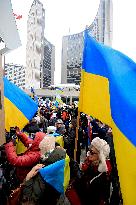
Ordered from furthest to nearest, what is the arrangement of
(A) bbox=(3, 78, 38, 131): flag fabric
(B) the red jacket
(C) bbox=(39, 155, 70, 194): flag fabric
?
(A) bbox=(3, 78, 38, 131): flag fabric < (B) the red jacket < (C) bbox=(39, 155, 70, 194): flag fabric

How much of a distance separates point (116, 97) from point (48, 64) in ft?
481

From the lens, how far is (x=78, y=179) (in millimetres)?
3176

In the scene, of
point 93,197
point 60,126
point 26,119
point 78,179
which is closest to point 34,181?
point 78,179

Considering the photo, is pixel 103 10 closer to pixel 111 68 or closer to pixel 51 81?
pixel 51 81

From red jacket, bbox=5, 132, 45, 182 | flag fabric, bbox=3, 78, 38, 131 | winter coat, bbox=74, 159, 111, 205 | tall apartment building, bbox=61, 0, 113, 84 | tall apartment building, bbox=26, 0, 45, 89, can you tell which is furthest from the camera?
tall apartment building, bbox=61, 0, 113, 84

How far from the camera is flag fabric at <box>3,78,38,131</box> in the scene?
5434 mm

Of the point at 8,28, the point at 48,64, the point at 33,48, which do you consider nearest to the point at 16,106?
the point at 8,28

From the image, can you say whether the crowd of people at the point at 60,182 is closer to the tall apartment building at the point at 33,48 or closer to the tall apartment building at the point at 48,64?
the tall apartment building at the point at 33,48

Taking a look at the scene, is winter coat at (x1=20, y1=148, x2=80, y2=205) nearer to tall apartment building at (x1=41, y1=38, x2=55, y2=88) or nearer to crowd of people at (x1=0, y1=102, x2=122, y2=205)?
crowd of people at (x1=0, y1=102, x2=122, y2=205)

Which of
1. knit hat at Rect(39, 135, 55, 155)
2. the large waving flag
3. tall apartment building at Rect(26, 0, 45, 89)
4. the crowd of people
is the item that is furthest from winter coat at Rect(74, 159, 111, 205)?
tall apartment building at Rect(26, 0, 45, 89)

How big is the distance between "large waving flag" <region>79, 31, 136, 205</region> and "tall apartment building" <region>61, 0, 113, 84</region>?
128 metres

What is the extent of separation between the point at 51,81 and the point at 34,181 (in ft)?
486

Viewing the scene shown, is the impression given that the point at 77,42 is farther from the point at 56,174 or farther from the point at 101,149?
the point at 56,174

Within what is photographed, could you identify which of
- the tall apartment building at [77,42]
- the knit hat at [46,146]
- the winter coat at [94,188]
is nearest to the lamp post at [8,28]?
the knit hat at [46,146]
